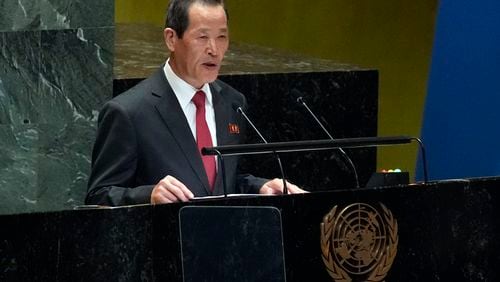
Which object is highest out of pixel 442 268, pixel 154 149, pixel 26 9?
pixel 26 9

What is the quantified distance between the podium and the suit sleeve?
1.47ft

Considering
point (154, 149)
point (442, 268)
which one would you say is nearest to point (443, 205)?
point (442, 268)

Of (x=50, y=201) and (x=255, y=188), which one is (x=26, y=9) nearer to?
(x=50, y=201)

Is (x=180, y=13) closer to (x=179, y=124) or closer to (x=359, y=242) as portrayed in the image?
(x=179, y=124)

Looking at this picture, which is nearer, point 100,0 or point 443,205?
point 443,205

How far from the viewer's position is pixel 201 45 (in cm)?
433

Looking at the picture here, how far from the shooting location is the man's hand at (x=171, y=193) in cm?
373

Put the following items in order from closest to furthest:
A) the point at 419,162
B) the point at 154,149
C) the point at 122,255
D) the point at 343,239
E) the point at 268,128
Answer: the point at 122,255 → the point at 343,239 → the point at 154,149 → the point at 268,128 → the point at 419,162

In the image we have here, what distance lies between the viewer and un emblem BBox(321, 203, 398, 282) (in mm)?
3816

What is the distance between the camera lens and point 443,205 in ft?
13.1

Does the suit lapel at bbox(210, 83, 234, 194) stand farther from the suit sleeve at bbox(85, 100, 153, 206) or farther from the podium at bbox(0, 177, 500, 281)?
the podium at bbox(0, 177, 500, 281)

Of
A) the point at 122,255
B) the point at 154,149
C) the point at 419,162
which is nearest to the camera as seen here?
the point at 122,255

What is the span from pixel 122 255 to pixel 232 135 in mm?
905

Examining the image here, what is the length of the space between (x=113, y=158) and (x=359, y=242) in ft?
2.59
